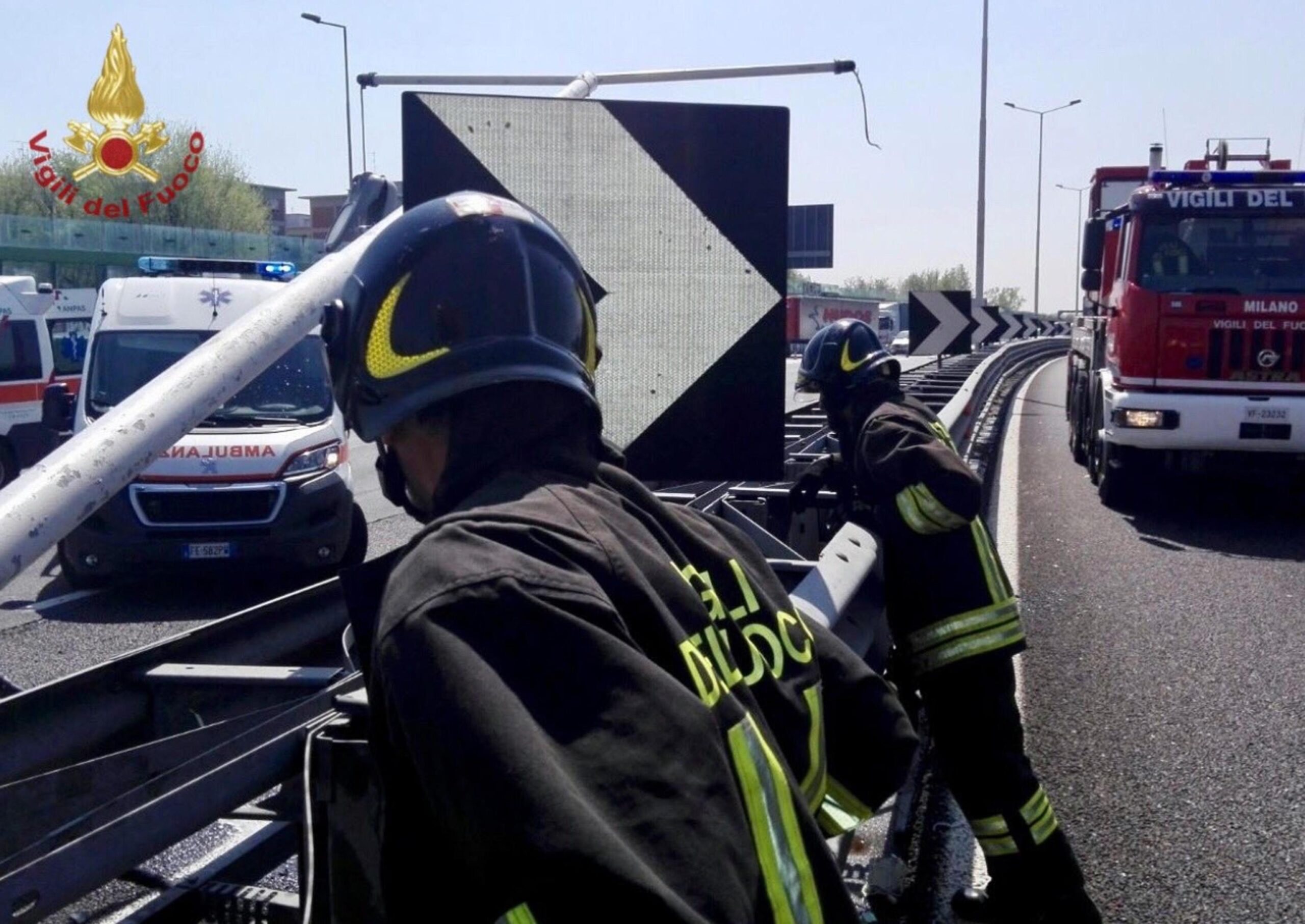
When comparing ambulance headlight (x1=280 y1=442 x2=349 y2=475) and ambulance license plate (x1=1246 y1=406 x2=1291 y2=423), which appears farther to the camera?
ambulance license plate (x1=1246 y1=406 x2=1291 y2=423)

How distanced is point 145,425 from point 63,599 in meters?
8.95

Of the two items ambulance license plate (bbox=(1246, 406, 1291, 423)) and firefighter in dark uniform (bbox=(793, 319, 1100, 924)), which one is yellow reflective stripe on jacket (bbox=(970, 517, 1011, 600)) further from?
ambulance license plate (bbox=(1246, 406, 1291, 423))

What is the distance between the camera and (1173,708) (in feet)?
23.1

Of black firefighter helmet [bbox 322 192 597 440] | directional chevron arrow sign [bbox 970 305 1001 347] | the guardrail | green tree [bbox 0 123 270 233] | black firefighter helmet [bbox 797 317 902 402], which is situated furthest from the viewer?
green tree [bbox 0 123 270 233]

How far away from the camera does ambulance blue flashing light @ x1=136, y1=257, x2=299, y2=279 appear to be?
1243cm

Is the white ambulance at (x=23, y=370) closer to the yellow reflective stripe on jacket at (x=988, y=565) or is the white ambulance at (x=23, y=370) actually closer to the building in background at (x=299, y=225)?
the yellow reflective stripe on jacket at (x=988, y=565)

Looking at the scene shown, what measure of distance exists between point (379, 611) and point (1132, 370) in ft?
44.4

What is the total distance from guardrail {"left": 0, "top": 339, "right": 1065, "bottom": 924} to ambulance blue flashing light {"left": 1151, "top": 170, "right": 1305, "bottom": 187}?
11.8 metres

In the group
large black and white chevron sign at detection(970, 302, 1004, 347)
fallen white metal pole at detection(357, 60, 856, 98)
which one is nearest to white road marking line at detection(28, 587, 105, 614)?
fallen white metal pole at detection(357, 60, 856, 98)

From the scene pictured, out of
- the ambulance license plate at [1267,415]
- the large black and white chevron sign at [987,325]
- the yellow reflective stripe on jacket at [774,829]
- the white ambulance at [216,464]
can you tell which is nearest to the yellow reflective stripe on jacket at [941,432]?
the yellow reflective stripe on jacket at [774,829]

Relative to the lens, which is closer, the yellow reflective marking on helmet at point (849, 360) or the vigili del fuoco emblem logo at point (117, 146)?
the yellow reflective marking on helmet at point (849, 360)

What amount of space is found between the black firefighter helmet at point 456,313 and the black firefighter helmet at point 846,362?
3.57 meters

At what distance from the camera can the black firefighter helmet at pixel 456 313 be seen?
67.4 inches

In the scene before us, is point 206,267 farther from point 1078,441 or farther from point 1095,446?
point 1078,441
